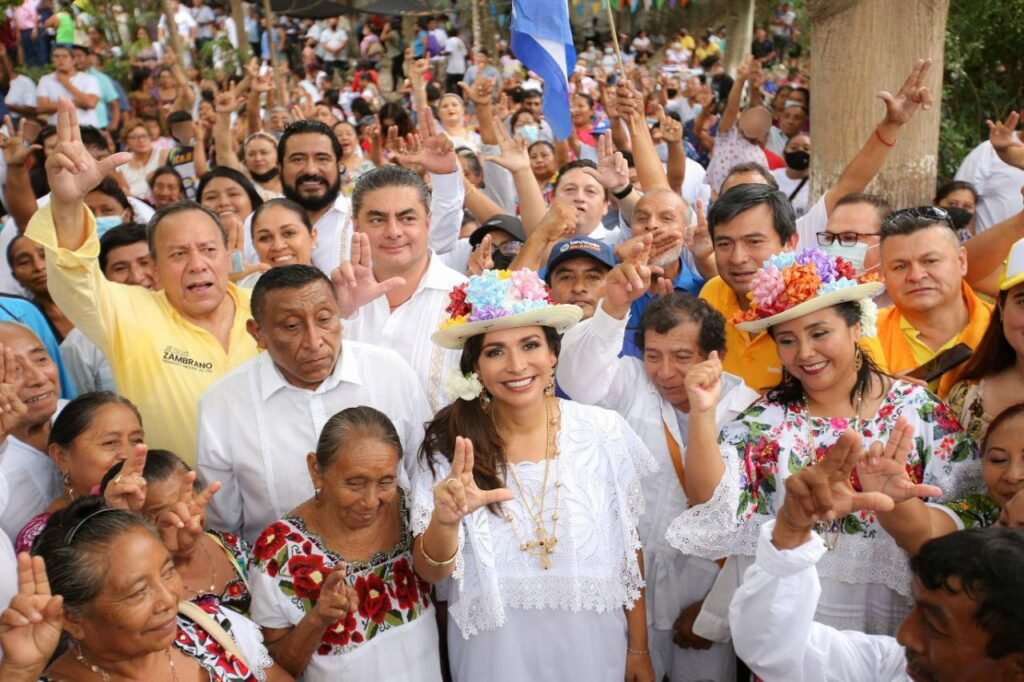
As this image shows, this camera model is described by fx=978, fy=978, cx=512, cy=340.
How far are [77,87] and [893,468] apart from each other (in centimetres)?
1137

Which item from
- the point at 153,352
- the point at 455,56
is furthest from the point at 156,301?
the point at 455,56

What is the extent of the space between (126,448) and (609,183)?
10.1 ft

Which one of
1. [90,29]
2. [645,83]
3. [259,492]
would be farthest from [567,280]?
[90,29]

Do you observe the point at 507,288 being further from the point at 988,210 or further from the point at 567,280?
the point at 988,210

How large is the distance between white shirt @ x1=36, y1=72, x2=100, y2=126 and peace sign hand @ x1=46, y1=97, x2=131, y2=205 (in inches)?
333

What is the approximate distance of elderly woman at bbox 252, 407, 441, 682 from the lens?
A: 308cm

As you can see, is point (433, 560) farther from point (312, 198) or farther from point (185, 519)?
point (312, 198)

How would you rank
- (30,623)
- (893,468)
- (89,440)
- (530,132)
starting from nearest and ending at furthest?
(30,623) < (893,468) < (89,440) < (530,132)

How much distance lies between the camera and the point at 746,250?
406 cm

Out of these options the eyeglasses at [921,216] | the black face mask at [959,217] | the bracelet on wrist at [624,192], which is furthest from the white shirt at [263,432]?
the black face mask at [959,217]

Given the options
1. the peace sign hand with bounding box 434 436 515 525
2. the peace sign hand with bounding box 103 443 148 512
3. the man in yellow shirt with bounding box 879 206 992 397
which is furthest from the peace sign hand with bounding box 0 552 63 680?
the man in yellow shirt with bounding box 879 206 992 397

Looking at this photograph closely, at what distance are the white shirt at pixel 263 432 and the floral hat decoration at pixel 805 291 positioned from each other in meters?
1.37

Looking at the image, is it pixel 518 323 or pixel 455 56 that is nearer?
pixel 518 323

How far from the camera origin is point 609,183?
17.9 ft
